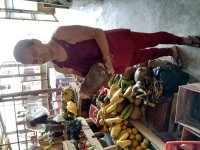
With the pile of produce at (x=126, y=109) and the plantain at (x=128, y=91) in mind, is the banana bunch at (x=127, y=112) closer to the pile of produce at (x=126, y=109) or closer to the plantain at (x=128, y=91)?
the pile of produce at (x=126, y=109)

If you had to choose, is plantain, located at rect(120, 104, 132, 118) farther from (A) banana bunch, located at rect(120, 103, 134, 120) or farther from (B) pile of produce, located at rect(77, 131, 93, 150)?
(B) pile of produce, located at rect(77, 131, 93, 150)

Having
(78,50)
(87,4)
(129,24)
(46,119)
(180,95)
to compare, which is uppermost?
(87,4)

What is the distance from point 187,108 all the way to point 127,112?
3.68 ft

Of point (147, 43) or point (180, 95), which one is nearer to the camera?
point (180, 95)

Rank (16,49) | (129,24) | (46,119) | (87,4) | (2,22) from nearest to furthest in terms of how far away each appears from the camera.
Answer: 1. (16,49)
2. (129,24)
3. (46,119)
4. (87,4)
5. (2,22)

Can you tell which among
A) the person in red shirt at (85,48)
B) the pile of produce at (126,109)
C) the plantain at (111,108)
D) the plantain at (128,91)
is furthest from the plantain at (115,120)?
the person in red shirt at (85,48)

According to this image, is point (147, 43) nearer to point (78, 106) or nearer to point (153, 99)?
point (153, 99)

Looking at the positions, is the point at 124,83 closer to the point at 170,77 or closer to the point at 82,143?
the point at 170,77

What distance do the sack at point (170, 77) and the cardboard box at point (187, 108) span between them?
1.29 feet

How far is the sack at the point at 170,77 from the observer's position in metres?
2.20

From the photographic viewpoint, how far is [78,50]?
70.9 inches

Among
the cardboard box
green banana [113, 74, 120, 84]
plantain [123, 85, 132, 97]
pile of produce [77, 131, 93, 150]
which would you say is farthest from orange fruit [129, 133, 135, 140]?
the cardboard box

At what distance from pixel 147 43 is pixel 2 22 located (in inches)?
250

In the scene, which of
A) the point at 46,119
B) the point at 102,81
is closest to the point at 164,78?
the point at 102,81
